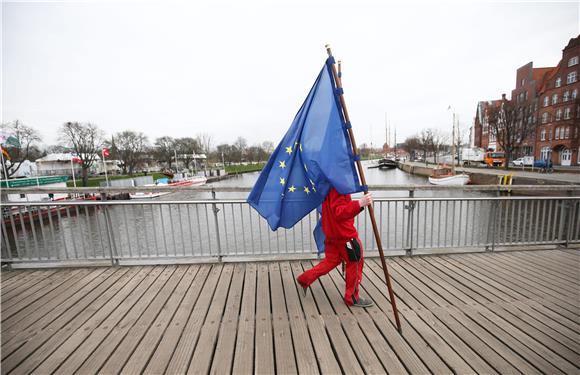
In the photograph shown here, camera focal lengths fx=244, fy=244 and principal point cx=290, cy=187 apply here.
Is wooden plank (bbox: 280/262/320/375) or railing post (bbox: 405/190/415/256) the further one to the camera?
railing post (bbox: 405/190/415/256)

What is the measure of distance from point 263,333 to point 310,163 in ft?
5.62

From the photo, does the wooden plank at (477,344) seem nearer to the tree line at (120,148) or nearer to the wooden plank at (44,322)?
the wooden plank at (44,322)

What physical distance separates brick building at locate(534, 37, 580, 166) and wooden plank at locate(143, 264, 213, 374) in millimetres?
43706

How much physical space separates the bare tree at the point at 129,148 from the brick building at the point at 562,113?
247ft

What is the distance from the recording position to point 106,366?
1.98 m

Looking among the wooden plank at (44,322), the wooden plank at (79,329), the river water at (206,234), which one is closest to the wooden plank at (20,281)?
the river water at (206,234)

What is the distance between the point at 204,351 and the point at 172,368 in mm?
259

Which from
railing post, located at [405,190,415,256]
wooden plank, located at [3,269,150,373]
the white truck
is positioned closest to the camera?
wooden plank, located at [3,269,150,373]

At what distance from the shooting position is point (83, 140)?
43.8m

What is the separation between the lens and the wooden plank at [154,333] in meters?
1.97

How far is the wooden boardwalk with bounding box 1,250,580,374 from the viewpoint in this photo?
6.55 feet

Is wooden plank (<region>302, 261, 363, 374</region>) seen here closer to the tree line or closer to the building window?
the tree line

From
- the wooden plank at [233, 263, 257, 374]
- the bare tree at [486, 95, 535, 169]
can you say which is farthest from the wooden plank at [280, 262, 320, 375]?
the bare tree at [486, 95, 535, 169]

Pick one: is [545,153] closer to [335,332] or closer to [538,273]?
[538,273]
